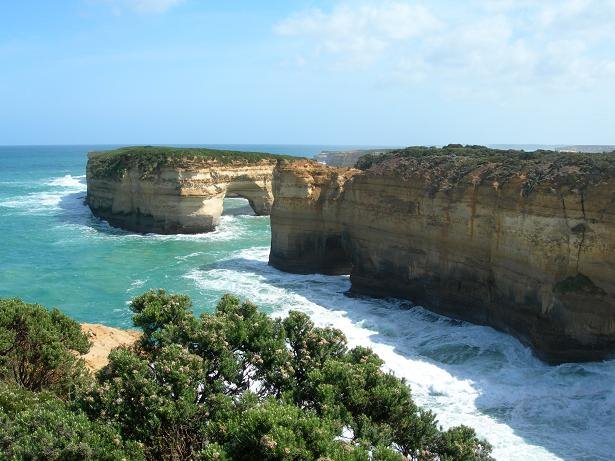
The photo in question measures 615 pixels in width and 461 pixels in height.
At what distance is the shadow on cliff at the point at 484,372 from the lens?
14664mm

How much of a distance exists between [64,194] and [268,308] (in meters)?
55.7

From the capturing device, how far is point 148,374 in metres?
8.36

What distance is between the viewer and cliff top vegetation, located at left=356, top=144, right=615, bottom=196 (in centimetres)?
1905

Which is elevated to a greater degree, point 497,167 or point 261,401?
point 497,167

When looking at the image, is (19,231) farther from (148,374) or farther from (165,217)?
(148,374)

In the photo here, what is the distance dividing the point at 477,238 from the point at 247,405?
1621 centimetres

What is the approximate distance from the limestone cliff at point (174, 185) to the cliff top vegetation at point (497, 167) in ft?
62.6

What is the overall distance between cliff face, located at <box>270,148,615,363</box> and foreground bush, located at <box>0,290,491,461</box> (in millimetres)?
11459

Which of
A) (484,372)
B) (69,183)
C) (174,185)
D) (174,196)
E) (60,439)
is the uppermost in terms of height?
(174,185)

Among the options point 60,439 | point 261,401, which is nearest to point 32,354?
point 60,439

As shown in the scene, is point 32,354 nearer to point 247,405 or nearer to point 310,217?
point 247,405

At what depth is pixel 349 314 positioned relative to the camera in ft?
79.8

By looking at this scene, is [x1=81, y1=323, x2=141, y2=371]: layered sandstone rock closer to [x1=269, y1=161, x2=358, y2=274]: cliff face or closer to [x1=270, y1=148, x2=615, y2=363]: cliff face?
[x1=270, y1=148, x2=615, y2=363]: cliff face

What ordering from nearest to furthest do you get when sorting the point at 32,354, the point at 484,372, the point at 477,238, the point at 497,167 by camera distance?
the point at 32,354 < the point at 484,372 < the point at 477,238 < the point at 497,167
